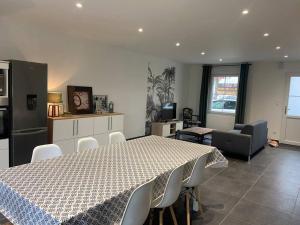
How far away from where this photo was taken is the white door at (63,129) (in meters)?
4.23

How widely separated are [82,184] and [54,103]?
312cm

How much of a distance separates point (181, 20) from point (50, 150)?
2615mm

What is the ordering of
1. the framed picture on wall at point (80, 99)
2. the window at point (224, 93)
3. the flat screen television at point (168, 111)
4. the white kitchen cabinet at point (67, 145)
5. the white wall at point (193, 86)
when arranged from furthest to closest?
the white wall at point (193, 86)
the window at point (224, 93)
the flat screen television at point (168, 111)
the framed picture on wall at point (80, 99)
the white kitchen cabinet at point (67, 145)

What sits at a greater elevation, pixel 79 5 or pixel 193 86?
pixel 79 5

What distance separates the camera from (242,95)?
7.72m

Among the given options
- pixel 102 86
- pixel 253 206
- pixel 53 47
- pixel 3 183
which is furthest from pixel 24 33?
pixel 253 206

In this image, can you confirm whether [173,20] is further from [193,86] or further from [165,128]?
[193,86]

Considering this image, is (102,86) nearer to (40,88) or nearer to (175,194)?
(40,88)

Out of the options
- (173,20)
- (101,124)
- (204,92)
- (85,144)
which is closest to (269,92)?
(204,92)

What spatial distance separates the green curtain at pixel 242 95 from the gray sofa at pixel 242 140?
1.94m

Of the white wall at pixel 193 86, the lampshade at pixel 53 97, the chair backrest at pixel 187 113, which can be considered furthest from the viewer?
the white wall at pixel 193 86

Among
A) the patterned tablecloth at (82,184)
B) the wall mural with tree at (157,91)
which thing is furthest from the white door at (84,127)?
the wall mural with tree at (157,91)

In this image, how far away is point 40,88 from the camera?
385cm

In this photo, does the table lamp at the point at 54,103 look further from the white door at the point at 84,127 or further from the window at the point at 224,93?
the window at the point at 224,93
